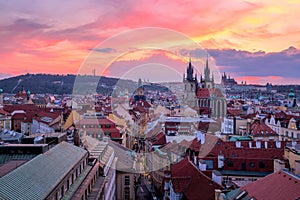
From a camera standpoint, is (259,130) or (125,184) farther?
(259,130)

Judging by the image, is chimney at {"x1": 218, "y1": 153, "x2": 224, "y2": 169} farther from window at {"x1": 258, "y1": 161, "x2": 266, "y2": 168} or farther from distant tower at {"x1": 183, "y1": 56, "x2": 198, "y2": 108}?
distant tower at {"x1": 183, "y1": 56, "x2": 198, "y2": 108}

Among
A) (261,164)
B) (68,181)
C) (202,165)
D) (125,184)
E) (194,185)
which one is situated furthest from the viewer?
(125,184)

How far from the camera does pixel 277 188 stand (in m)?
20.1

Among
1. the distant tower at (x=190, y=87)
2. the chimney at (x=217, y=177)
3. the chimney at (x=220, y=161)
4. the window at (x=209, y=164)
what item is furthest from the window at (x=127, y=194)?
the distant tower at (x=190, y=87)

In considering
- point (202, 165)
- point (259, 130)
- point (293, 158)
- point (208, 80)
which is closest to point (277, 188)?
point (293, 158)

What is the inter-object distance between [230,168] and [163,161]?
11.8m

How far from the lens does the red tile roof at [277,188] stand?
18719 millimetres

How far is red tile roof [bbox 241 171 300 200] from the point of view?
18.7m

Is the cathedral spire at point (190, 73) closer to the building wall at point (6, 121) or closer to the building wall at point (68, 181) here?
the building wall at point (6, 121)

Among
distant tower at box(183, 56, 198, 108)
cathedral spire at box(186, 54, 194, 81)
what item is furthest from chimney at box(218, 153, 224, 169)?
cathedral spire at box(186, 54, 194, 81)

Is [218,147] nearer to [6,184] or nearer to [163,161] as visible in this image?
[163,161]

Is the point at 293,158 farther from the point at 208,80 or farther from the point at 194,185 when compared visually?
the point at 208,80

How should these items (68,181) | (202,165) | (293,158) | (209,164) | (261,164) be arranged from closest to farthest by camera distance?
1. (68,181)
2. (293,158)
3. (202,165)
4. (261,164)
5. (209,164)

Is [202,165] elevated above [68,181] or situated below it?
below
